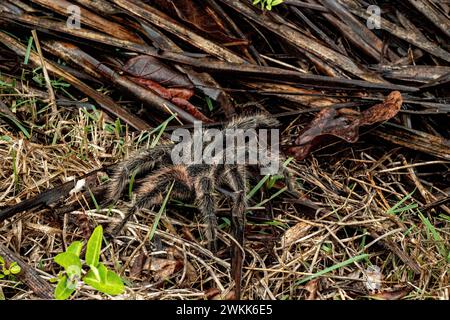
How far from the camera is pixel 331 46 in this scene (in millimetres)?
3396

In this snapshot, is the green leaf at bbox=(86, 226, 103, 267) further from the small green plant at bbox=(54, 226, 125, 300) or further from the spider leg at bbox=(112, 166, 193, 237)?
the spider leg at bbox=(112, 166, 193, 237)

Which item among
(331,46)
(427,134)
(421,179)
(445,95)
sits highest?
(331,46)

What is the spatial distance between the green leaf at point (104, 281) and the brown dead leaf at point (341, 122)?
1243 millimetres

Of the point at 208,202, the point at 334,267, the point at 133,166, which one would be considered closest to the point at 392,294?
the point at 334,267

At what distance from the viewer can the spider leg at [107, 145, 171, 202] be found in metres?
2.95

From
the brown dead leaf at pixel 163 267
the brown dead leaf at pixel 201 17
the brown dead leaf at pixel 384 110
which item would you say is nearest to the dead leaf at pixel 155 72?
the brown dead leaf at pixel 201 17

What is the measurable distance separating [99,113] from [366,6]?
1.58m

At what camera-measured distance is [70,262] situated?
246 centimetres

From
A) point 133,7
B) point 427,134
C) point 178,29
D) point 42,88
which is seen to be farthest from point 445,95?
point 42,88

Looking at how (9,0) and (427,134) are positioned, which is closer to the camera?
(427,134)

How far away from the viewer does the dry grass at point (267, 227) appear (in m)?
2.69

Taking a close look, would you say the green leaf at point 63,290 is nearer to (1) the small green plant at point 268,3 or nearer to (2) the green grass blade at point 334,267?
(2) the green grass blade at point 334,267

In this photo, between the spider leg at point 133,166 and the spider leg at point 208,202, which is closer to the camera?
the spider leg at point 208,202

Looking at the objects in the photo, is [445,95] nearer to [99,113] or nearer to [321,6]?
[321,6]
